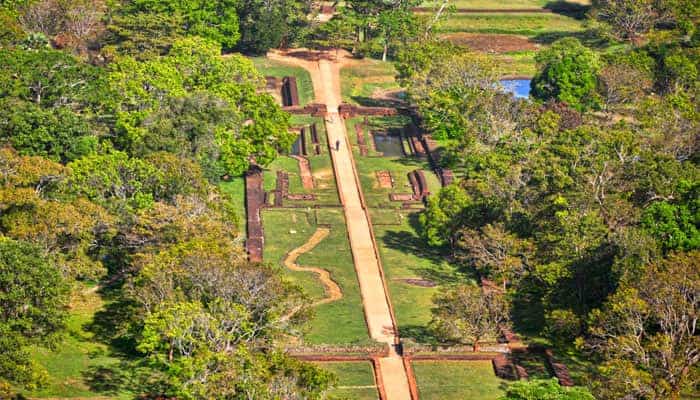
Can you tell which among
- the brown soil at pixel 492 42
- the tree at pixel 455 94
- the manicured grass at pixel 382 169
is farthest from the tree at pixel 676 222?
the brown soil at pixel 492 42

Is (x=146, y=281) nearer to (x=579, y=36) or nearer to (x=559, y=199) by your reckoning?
(x=559, y=199)

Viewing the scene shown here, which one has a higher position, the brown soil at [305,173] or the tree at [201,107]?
the tree at [201,107]

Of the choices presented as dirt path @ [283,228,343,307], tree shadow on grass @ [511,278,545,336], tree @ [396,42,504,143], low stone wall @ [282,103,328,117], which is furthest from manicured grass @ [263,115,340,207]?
tree shadow on grass @ [511,278,545,336]

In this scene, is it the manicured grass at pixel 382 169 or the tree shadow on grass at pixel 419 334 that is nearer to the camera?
the tree shadow on grass at pixel 419 334

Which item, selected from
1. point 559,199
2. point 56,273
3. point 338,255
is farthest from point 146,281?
point 559,199

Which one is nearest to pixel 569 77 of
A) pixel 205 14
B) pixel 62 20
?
pixel 205 14

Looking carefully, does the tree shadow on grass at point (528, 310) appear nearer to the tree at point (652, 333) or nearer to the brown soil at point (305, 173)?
the tree at point (652, 333)

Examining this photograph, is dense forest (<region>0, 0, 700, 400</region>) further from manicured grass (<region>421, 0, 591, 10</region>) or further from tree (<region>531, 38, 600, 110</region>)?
manicured grass (<region>421, 0, 591, 10</region>)

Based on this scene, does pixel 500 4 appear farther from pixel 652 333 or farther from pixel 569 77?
pixel 652 333
